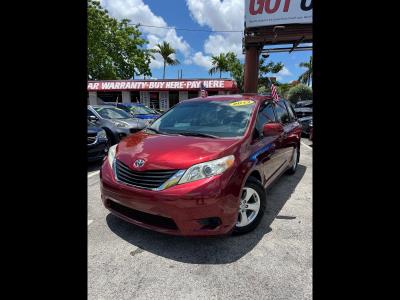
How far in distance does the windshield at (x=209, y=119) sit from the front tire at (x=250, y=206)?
25.2 inches

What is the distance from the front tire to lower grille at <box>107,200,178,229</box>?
73 centimetres

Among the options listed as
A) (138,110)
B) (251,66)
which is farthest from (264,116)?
(251,66)

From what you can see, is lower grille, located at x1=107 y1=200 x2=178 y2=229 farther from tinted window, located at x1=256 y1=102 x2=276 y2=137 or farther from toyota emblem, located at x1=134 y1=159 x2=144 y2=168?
tinted window, located at x1=256 y1=102 x2=276 y2=137

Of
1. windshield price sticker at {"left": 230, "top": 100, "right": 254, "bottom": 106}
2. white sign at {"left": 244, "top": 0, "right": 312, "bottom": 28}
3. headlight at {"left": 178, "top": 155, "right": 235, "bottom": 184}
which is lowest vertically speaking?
headlight at {"left": 178, "top": 155, "right": 235, "bottom": 184}

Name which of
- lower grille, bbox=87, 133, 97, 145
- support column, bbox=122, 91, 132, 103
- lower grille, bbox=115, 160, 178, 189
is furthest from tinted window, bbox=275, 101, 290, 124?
support column, bbox=122, 91, 132, 103

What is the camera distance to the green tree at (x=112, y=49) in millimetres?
23531

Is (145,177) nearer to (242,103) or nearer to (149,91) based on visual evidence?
(242,103)

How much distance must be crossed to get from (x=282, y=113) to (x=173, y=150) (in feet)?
9.15

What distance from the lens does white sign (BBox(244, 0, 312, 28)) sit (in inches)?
535

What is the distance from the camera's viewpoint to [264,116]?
3.76 m
